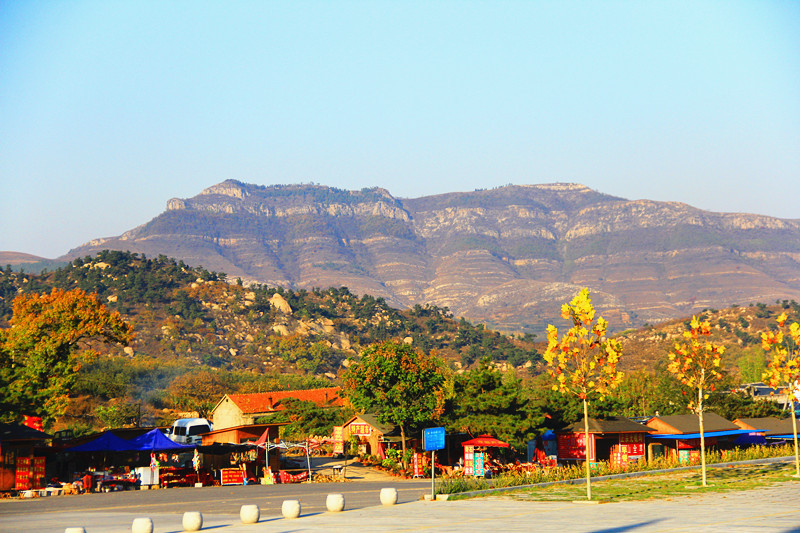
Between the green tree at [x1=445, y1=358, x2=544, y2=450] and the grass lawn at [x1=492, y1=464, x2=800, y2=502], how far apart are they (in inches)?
352

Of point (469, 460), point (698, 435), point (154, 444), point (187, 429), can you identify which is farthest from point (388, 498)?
point (187, 429)

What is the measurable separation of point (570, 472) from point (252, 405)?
46929 mm

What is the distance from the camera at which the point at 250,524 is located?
82.3 feet

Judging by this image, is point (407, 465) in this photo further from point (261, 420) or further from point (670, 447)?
point (261, 420)

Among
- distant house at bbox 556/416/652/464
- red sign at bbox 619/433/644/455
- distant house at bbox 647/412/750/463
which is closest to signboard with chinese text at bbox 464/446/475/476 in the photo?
distant house at bbox 556/416/652/464

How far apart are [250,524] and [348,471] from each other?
93.3ft

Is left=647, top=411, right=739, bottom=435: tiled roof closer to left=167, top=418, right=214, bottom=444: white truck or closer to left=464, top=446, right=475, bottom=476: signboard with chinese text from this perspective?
left=464, top=446, right=475, bottom=476: signboard with chinese text

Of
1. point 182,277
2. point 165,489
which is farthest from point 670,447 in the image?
point 182,277

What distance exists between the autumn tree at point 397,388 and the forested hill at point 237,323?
9057 centimetres

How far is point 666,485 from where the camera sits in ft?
120

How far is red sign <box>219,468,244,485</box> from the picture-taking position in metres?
43.2

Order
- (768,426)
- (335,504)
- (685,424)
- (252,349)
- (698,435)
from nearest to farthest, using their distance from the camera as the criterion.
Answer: (335,504), (698,435), (685,424), (768,426), (252,349)

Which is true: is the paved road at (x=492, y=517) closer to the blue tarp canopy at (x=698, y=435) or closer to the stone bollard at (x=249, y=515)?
the stone bollard at (x=249, y=515)

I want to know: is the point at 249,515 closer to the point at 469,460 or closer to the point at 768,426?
the point at 469,460
